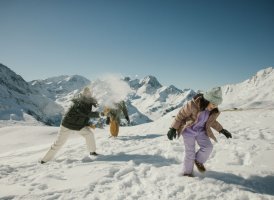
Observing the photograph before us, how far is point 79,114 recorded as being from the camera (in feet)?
24.7

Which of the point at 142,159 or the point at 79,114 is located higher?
the point at 79,114

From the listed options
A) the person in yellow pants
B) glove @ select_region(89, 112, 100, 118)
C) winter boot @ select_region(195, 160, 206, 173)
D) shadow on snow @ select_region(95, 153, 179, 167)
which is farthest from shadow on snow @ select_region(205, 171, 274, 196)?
Answer: the person in yellow pants

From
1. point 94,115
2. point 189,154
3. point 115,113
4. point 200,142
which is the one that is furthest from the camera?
point 115,113

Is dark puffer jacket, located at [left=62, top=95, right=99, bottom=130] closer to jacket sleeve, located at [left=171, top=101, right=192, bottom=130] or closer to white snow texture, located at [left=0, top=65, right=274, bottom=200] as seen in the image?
white snow texture, located at [left=0, top=65, right=274, bottom=200]

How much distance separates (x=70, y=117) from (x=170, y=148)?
2893 millimetres

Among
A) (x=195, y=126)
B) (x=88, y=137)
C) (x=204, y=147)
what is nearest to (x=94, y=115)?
(x=88, y=137)

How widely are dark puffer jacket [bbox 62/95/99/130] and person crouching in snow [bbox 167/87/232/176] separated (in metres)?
3.05

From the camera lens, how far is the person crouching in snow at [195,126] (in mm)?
5184

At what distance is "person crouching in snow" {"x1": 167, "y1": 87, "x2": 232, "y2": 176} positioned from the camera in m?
5.18

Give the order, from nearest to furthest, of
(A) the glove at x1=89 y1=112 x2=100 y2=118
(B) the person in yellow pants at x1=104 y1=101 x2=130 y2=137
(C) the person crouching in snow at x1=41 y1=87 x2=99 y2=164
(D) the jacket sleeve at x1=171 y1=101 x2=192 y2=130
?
(D) the jacket sleeve at x1=171 y1=101 x2=192 y2=130, (C) the person crouching in snow at x1=41 y1=87 x2=99 y2=164, (A) the glove at x1=89 y1=112 x2=100 y2=118, (B) the person in yellow pants at x1=104 y1=101 x2=130 y2=137

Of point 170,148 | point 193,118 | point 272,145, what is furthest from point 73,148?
point 272,145

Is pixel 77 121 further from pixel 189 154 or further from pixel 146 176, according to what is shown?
pixel 189 154

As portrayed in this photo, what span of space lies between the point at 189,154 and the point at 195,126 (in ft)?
1.81

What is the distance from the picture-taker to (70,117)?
24.4ft
